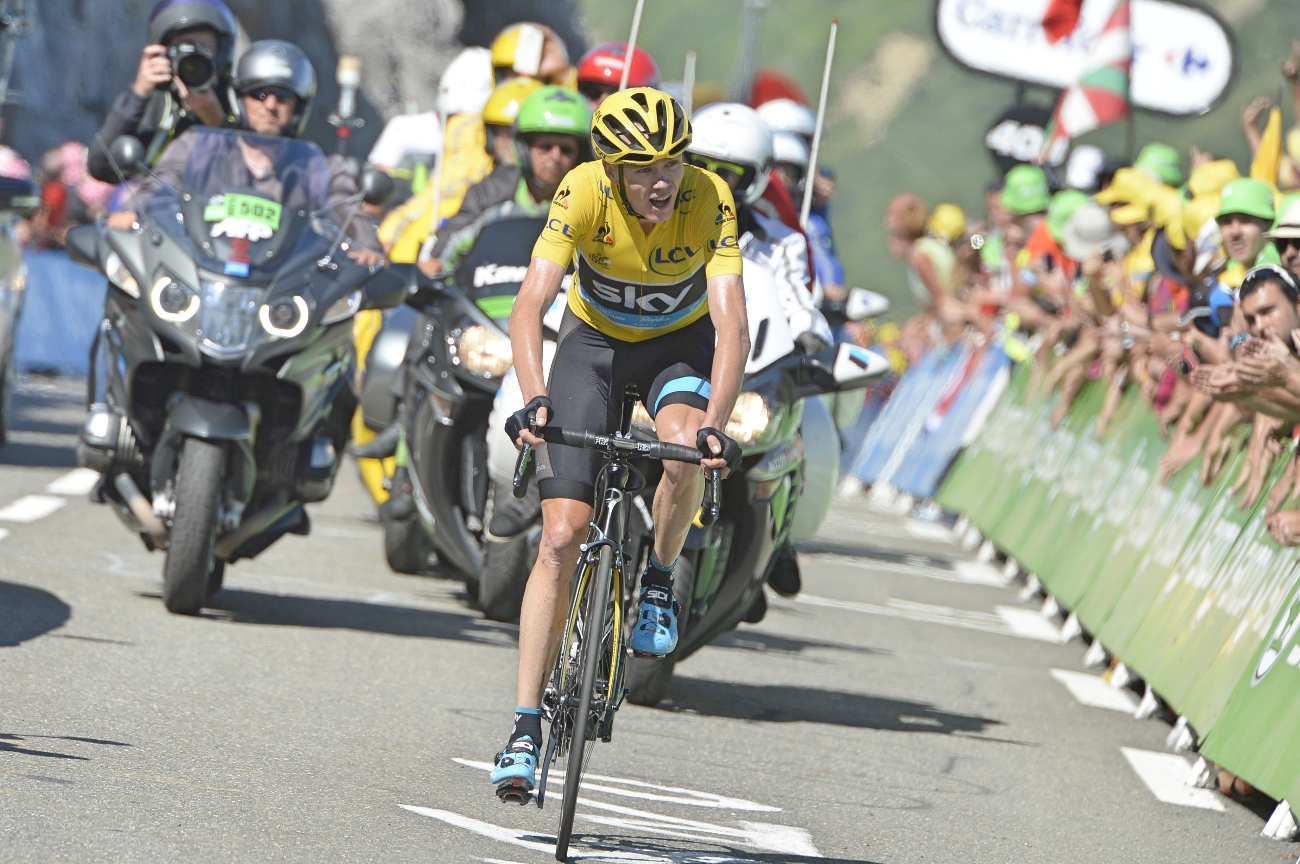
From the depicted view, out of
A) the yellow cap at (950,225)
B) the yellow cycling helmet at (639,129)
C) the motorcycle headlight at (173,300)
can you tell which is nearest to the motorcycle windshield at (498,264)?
the motorcycle headlight at (173,300)

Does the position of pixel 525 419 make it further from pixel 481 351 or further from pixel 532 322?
pixel 481 351

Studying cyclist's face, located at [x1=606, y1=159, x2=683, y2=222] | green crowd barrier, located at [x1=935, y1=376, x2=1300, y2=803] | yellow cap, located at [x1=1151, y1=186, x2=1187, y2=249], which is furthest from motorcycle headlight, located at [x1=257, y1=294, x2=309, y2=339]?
yellow cap, located at [x1=1151, y1=186, x2=1187, y2=249]

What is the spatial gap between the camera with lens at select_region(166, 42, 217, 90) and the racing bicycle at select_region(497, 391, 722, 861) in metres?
4.67

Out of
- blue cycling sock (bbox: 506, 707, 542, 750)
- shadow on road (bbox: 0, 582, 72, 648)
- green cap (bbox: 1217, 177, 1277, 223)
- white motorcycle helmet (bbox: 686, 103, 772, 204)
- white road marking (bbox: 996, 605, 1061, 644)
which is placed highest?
green cap (bbox: 1217, 177, 1277, 223)

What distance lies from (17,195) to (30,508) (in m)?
1.70

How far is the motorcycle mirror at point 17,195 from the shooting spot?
1166 cm

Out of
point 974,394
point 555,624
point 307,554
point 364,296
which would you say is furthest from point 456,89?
point 555,624

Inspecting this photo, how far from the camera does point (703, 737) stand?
26.3 feet

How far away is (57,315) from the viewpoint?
80.9ft

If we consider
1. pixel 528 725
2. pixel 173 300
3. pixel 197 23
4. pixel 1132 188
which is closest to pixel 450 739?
pixel 528 725

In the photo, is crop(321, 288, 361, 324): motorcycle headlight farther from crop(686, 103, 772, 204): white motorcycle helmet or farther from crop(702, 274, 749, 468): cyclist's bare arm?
crop(702, 274, 749, 468): cyclist's bare arm

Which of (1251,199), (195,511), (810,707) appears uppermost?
(1251,199)

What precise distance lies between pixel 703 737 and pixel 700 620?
1.50 ft

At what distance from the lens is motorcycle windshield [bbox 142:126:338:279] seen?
9023mm
